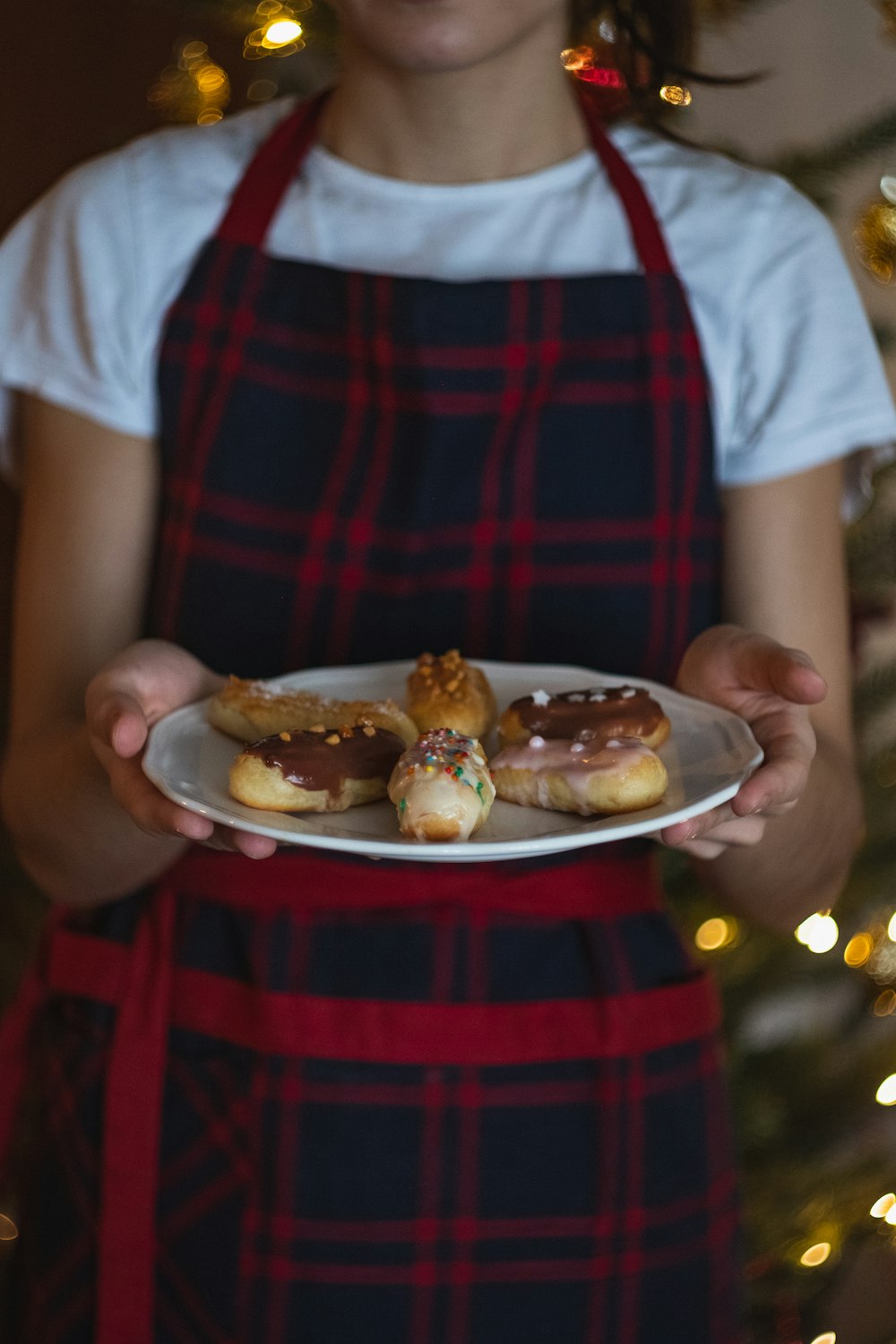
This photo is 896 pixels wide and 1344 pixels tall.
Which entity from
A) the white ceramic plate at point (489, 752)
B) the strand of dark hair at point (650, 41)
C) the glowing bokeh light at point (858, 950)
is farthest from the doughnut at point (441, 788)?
the glowing bokeh light at point (858, 950)

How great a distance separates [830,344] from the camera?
1.03m

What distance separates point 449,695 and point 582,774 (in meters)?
0.16

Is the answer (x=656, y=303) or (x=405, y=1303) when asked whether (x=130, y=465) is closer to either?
(x=656, y=303)

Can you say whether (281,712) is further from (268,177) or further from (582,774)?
(268,177)

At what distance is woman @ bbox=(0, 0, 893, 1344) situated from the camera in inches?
35.8

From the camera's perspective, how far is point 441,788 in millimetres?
728

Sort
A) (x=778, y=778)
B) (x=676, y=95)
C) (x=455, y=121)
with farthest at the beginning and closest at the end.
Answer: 1. (x=676, y=95)
2. (x=455, y=121)
3. (x=778, y=778)

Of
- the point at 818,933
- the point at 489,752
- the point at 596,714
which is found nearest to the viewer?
the point at 596,714

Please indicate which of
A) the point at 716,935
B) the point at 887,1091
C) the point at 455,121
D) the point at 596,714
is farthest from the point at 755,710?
the point at 887,1091

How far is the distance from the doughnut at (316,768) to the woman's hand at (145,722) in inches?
1.6

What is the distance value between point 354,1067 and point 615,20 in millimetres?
1000

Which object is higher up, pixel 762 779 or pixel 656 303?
pixel 656 303

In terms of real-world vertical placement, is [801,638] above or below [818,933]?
above

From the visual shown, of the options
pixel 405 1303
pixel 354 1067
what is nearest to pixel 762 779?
pixel 354 1067
